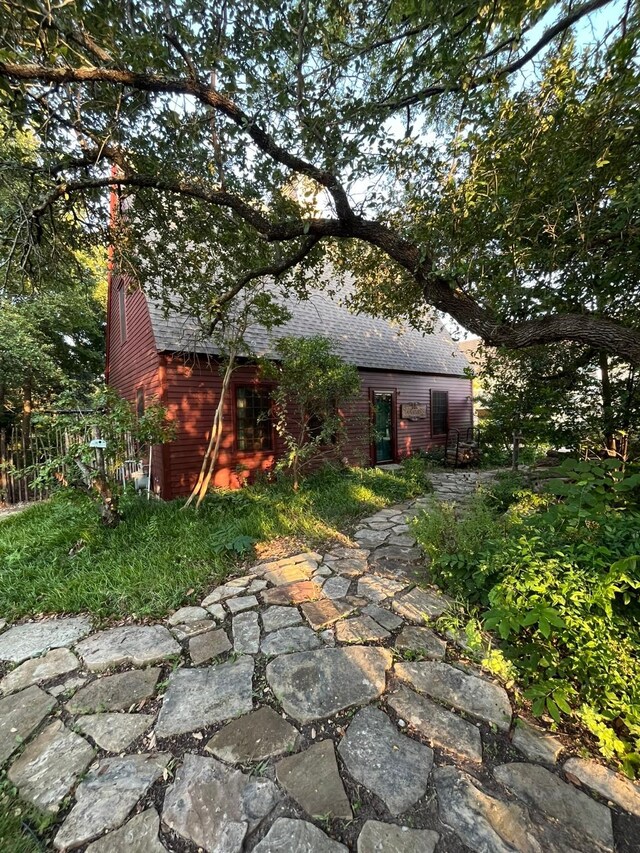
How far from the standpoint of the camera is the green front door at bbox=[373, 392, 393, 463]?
9703 mm

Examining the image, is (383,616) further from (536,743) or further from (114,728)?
(114,728)

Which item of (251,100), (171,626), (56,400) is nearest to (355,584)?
(171,626)

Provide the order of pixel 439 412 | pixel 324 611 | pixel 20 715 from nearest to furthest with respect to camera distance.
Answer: pixel 20 715 → pixel 324 611 → pixel 439 412

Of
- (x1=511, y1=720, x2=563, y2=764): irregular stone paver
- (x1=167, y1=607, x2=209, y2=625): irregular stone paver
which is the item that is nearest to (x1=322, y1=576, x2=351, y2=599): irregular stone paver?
(x1=167, y1=607, x2=209, y2=625): irregular stone paver

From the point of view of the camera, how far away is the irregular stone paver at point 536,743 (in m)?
1.53

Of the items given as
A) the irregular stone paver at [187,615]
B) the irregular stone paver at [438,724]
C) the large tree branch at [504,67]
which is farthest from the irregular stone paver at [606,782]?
the large tree branch at [504,67]

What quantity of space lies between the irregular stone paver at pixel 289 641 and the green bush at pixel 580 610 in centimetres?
117

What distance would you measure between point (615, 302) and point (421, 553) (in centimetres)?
364

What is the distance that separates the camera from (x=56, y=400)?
405 cm

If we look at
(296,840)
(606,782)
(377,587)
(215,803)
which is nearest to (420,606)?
(377,587)

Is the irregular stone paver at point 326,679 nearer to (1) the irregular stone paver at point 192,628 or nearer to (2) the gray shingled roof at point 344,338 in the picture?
(1) the irregular stone paver at point 192,628

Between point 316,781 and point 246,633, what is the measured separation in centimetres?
114

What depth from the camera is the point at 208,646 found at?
2.33m

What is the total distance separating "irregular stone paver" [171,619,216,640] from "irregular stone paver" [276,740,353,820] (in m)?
1.21
